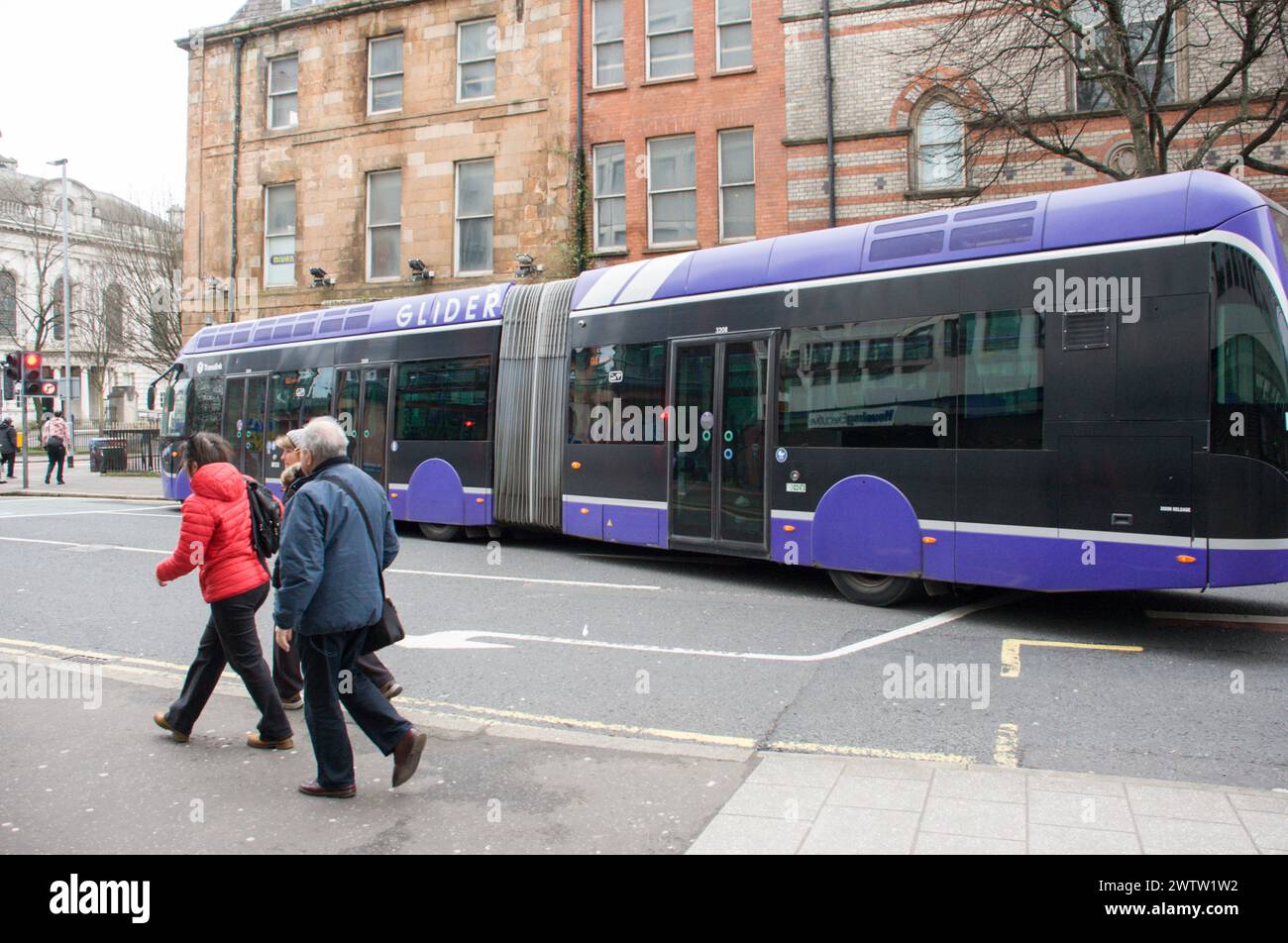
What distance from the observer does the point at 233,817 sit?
4336mm

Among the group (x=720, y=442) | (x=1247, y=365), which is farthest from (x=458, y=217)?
(x=1247, y=365)

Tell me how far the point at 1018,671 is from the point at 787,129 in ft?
49.2

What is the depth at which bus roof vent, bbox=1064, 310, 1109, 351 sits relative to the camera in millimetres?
7383

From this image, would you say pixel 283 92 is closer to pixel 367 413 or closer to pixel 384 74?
pixel 384 74

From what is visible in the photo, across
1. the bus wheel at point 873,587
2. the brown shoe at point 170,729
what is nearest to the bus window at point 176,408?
the bus wheel at point 873,587

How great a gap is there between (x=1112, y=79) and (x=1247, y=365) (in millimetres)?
8771

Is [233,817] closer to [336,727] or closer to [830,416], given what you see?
[336,727]

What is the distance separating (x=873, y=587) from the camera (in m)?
9.06

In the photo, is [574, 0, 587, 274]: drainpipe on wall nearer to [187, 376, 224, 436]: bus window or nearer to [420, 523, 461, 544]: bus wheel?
[187, 376, 224, 436]: bus window

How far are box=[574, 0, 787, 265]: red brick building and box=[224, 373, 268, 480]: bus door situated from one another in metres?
7.83

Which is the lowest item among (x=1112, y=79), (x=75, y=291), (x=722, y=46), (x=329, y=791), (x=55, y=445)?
(x=329, y=791)

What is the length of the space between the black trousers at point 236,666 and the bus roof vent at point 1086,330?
5.81m

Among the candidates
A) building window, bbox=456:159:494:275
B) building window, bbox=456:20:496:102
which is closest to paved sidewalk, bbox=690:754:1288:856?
building window, bbox=456:159:494:275
